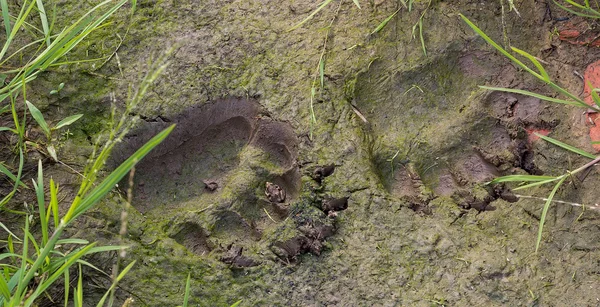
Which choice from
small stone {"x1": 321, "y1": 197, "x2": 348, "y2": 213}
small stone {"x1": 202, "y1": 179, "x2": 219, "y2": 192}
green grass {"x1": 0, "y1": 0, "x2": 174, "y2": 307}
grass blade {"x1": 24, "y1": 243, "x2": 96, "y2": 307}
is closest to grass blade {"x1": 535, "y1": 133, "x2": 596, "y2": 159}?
small stone {"x1": 321, "y1": 197, "x2": 348, "y2": 213}

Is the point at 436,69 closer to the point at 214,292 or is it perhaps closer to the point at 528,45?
the point at 528,45

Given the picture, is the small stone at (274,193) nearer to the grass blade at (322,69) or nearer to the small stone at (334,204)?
the small stone at (334,204)

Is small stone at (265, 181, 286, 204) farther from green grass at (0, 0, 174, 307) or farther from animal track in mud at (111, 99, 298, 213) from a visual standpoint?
green grass at (0, 0, 174, 307)

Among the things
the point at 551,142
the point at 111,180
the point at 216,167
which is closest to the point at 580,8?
the point at 551,142

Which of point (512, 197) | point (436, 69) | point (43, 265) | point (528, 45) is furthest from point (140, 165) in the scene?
point (528, 45)

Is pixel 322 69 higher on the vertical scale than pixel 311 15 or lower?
lower

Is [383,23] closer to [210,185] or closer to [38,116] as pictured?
[210,185]

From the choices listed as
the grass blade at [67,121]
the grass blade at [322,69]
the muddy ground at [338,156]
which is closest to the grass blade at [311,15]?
the muddy ground at [338,156]

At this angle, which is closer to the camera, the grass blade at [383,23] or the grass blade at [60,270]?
the grass blade at [60,270]
